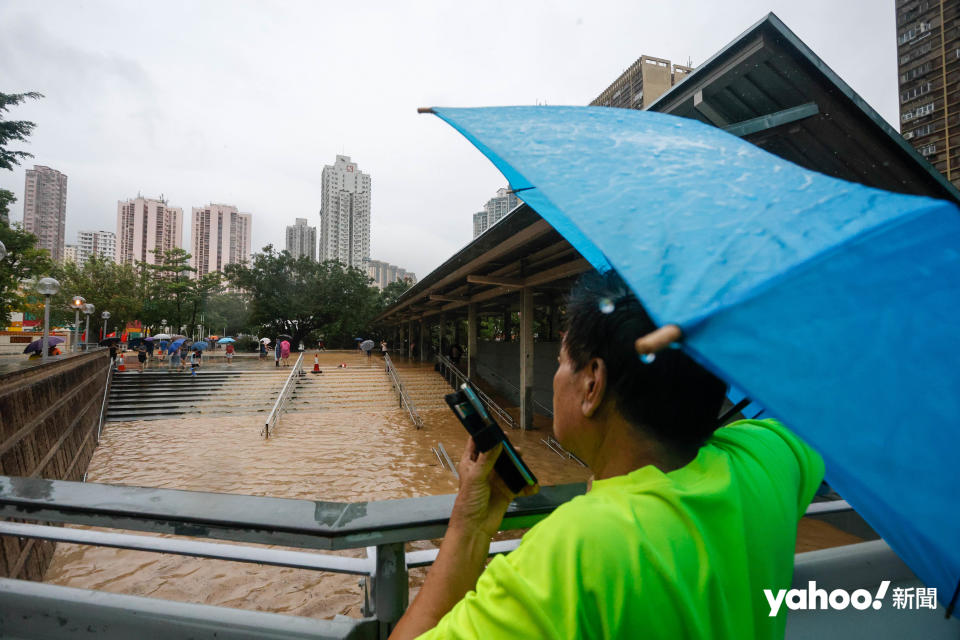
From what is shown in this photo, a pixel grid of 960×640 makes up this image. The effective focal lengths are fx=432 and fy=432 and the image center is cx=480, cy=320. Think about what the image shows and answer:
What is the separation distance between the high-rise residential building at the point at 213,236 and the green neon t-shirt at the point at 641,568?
72069mm

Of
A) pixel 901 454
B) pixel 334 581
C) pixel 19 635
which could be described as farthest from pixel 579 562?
pixel 334 581

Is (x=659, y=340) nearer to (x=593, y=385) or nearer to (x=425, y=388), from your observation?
(x=593, y=385)

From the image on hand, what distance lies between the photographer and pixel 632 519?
1.63 feet

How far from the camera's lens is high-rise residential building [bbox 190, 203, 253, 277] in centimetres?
6519

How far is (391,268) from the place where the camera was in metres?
94.6

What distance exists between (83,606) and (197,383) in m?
16.6

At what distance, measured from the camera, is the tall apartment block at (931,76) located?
80.5 feet

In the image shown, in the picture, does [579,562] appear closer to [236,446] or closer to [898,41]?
[236,446]

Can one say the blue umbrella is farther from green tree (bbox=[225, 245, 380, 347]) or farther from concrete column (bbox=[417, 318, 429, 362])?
green tree (bbox=[225, 245, 380, 347])

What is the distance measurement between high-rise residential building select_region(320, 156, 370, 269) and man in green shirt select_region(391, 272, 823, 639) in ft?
217

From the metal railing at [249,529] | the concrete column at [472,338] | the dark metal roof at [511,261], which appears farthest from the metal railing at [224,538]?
the concrete column at [472,338]

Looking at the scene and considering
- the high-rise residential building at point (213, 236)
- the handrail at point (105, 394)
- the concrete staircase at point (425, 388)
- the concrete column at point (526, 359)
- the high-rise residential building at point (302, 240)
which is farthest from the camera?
the high-rise residential building at point (302, 240)

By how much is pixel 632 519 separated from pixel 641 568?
0.05m

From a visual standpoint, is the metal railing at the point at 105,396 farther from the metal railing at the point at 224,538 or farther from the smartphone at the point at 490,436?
the smartphone at the point at 490,436
